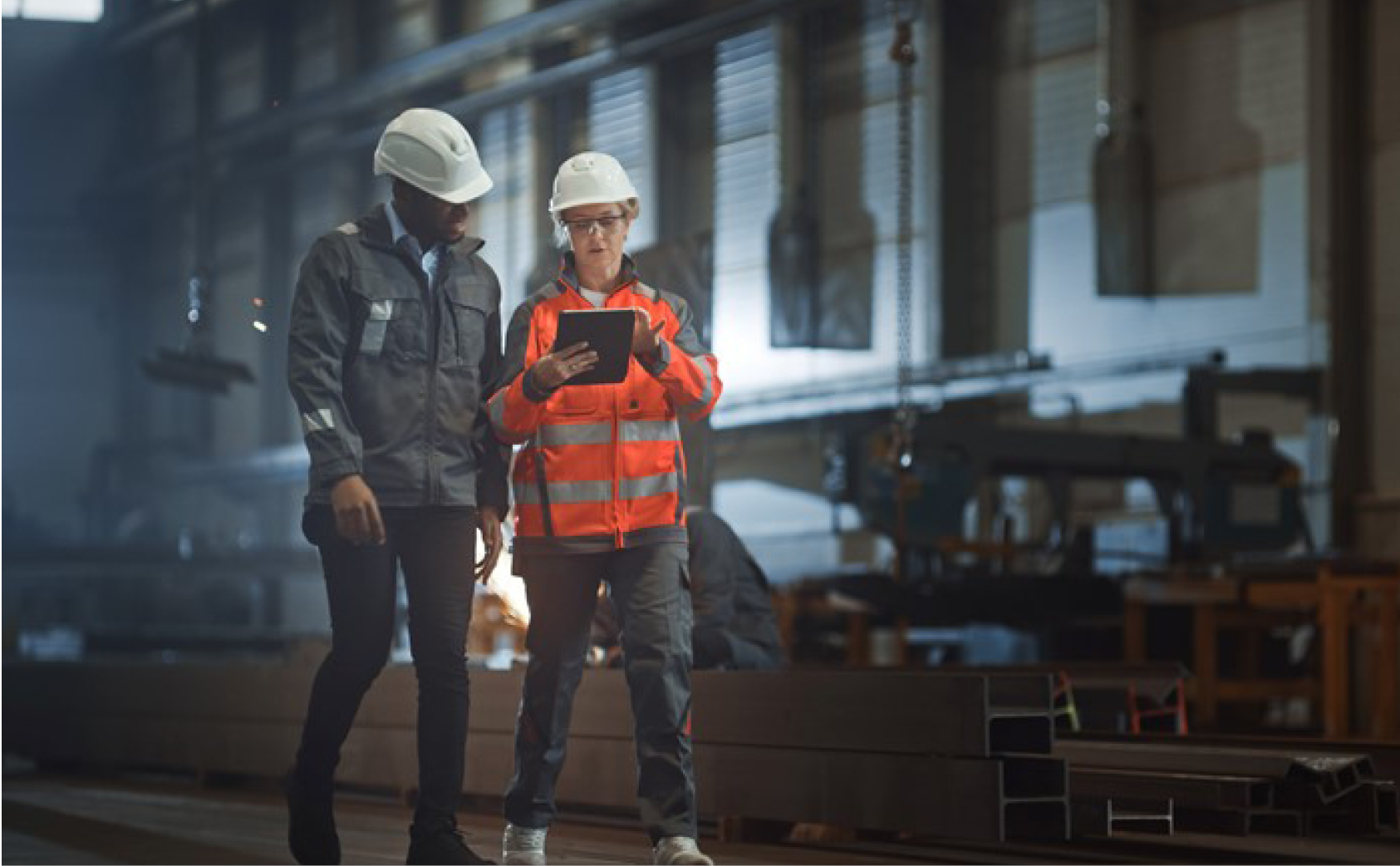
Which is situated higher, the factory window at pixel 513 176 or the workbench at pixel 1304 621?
the factory window at pixel 513 176

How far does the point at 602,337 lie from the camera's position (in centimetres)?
406

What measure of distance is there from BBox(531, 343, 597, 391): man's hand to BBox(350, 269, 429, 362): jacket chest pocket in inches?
9.2

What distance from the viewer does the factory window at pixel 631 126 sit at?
58.1ft

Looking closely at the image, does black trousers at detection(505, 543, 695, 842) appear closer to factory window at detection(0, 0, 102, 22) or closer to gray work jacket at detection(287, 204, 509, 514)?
gray work jacket at detection(287, 204, 509, 514)

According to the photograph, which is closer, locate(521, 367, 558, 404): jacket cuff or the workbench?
locate(521, 367, 558, 404): jacket cuff

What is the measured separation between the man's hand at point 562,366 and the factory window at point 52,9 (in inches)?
96.9

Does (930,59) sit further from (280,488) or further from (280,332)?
(280,332)

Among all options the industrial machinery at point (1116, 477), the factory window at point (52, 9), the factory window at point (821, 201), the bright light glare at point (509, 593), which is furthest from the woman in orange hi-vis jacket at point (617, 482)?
the factory window at point (821, 201)

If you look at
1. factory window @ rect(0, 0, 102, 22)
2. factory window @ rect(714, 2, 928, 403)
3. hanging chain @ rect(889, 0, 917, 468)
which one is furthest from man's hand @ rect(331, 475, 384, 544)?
factory window @ rect(714, 2, 928, 403)

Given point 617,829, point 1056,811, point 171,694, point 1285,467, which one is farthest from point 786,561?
point 1056,811

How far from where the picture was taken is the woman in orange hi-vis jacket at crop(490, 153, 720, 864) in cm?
415

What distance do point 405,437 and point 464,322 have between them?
260mm

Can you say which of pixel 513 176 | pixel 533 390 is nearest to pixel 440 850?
pixel 533 390

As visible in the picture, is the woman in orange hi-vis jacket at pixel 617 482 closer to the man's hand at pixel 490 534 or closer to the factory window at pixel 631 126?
the man's hand at pixel 490 534
